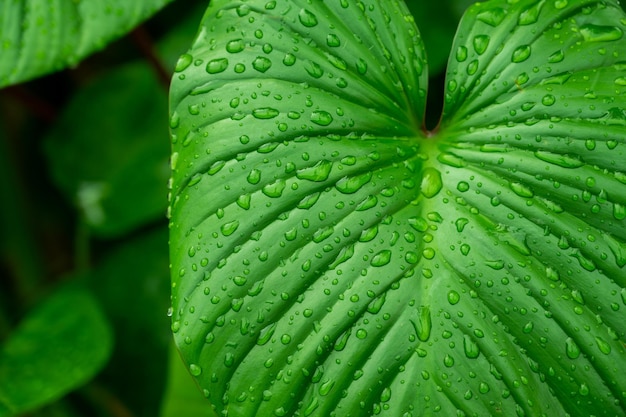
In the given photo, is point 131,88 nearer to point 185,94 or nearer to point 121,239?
point 121,239

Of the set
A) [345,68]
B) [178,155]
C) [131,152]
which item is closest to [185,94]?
[178,155]

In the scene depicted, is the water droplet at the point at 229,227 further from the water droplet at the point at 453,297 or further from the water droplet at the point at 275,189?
the water droplet at the point at 453,297

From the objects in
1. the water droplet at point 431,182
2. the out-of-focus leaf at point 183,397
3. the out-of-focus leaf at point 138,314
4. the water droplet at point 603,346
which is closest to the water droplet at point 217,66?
the water droplet at point 431,182

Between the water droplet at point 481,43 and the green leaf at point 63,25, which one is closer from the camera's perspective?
the water droplet at point 481,43

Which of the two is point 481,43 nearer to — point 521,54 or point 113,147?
point 521,54

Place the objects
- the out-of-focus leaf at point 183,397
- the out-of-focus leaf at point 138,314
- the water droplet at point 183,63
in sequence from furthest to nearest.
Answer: the out-of-focus leaf at point 138,314 < the out-of-focus leaf at point 183,397 < the water droplet at point 183,63

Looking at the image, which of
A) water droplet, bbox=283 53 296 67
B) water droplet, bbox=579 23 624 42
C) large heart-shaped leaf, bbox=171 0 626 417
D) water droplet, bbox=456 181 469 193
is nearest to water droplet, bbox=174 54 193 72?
large heart-shaped leaf, bbox=171 0 626 417

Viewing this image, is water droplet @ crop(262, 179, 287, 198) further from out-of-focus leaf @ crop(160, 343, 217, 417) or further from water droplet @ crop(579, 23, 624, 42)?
out-of-focus leaf @ crop(160, 343, 217, 417)
